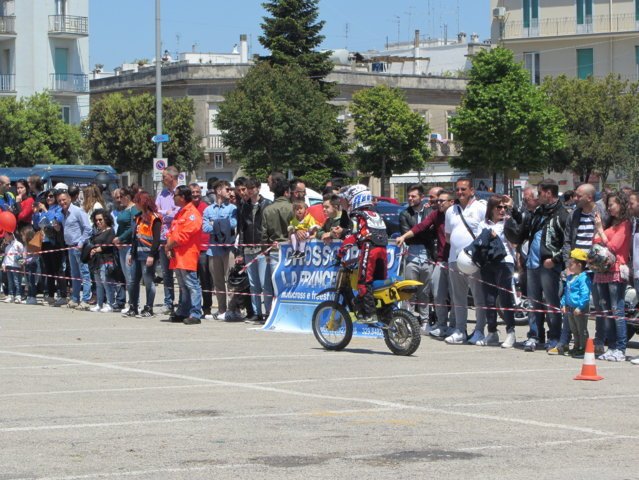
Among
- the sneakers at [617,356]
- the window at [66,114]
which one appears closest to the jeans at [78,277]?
the sneakers at [617,356]

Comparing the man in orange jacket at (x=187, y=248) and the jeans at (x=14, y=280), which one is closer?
the man in orange jacket at (x=187, y=248)

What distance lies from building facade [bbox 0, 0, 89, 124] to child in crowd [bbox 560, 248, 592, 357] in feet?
196

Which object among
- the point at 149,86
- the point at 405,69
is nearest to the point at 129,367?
the point at 149,86

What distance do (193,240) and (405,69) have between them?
90.2 meters

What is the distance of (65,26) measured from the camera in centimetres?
7400

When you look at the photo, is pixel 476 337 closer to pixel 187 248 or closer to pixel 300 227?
pixel 300 227

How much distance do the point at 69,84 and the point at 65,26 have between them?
3280mm

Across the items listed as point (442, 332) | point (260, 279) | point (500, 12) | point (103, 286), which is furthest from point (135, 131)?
point (442, 332)

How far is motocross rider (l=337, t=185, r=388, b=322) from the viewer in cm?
1536

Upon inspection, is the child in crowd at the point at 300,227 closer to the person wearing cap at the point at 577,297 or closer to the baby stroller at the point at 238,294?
the baby stroller at the point at 238,294

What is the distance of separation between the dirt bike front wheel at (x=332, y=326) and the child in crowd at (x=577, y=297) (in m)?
2.60

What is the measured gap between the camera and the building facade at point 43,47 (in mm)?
73188

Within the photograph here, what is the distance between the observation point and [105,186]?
3366 centimetres

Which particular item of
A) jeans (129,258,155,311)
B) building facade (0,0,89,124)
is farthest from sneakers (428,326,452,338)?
building facade (0,0,89,124)
